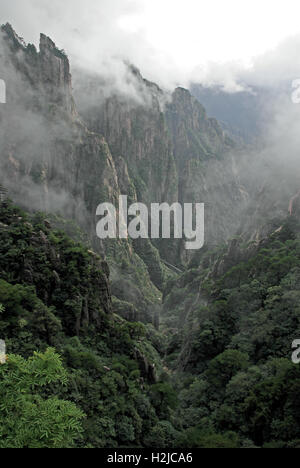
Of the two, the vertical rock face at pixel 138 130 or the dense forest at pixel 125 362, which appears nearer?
the dense forest at pixel 125 362

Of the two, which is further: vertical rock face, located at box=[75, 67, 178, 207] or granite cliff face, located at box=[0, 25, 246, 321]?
vertical rock face, located at box=[75, 67, 178, 207]

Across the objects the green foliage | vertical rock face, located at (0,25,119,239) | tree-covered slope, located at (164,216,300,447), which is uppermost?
vertical rock face, located at (0,25,119,239)

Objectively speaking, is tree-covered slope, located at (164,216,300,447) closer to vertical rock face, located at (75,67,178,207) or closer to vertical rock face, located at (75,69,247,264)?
vertical rock face, located at (75,69,247,264)

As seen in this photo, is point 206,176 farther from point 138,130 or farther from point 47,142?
point 47,142

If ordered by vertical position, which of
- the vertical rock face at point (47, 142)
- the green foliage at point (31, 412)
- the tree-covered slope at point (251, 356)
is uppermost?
the vertical rock face at point (47, 142)

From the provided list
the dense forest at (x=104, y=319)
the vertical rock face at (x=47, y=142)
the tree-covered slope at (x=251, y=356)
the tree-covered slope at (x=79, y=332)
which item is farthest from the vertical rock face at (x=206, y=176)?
the tree-covered slope at (x=79, y=332)

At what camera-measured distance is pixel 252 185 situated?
184500 mm

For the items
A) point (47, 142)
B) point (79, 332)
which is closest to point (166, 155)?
point (47, 142)

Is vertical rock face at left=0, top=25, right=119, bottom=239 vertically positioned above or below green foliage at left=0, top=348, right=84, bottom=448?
above

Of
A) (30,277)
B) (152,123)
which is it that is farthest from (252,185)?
(30,277)

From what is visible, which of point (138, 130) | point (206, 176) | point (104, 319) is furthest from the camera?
point (206, 176)

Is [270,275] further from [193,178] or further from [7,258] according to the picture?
[193,178]

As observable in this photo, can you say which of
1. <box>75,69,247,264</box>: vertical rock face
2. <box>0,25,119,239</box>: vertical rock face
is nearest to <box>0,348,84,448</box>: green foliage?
<box>0,25,119,239</box>: vertical rock face

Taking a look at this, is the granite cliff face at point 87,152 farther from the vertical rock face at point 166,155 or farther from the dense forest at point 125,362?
the dense forest at point 125,362
